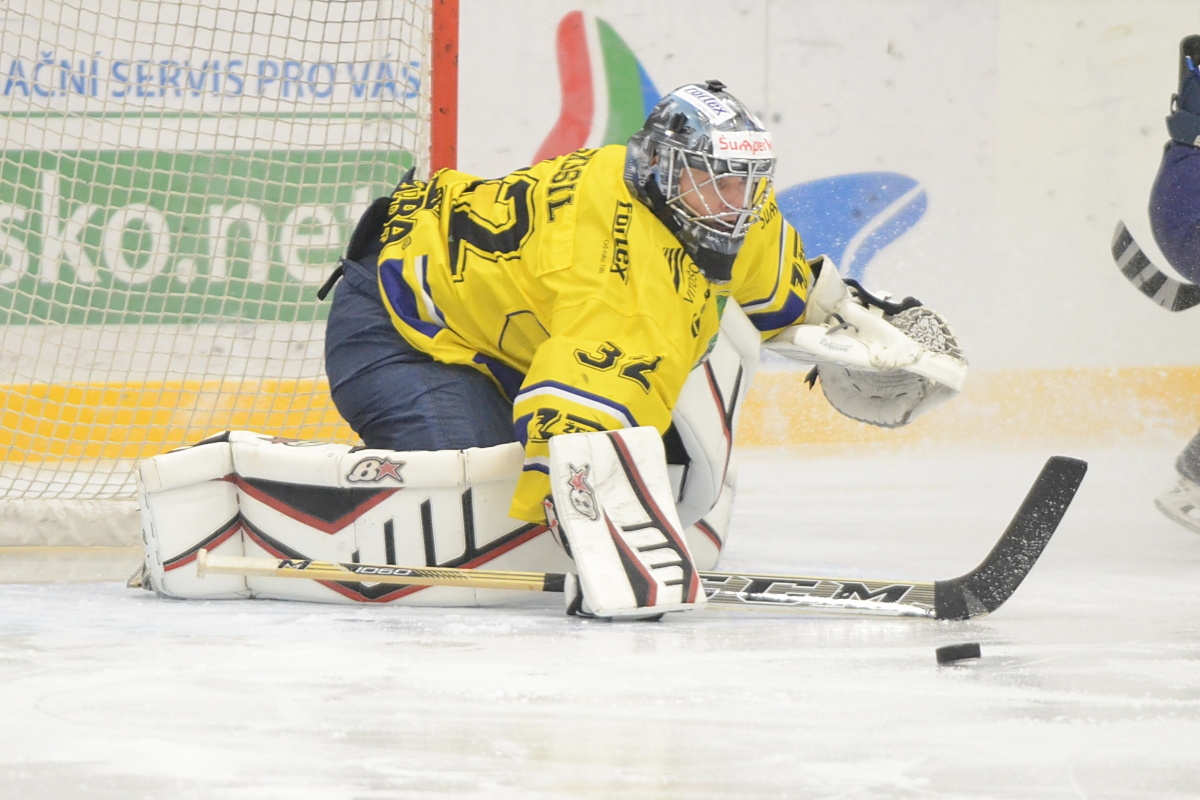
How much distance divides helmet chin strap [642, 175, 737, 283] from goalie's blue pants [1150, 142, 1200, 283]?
164 cm

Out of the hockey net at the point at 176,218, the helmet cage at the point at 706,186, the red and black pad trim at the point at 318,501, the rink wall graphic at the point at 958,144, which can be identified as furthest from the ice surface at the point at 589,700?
the rink wall graphic at the point at 958,144

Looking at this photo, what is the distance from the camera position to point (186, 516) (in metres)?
2.50

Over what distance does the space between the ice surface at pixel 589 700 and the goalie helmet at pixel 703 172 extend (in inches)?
23.6

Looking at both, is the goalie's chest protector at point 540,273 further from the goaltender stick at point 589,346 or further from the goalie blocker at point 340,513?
the goalie blocker at point 340,513

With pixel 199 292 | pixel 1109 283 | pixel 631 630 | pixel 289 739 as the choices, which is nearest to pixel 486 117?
pixel 199 292

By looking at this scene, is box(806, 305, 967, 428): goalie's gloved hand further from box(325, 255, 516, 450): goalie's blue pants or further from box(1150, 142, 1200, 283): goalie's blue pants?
box(1150, 142, 1200, 283): goalie's blue pants

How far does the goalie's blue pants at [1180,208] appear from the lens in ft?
11.7

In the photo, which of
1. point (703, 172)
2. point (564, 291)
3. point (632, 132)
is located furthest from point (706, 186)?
point (632, 132)

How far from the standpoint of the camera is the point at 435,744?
1468 mm

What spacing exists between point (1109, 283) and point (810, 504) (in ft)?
5.53

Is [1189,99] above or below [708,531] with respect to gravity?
above

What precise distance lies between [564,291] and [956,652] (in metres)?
0.81

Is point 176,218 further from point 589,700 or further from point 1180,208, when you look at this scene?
point 589,700

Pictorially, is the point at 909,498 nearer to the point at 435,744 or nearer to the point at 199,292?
the point at 199,292
